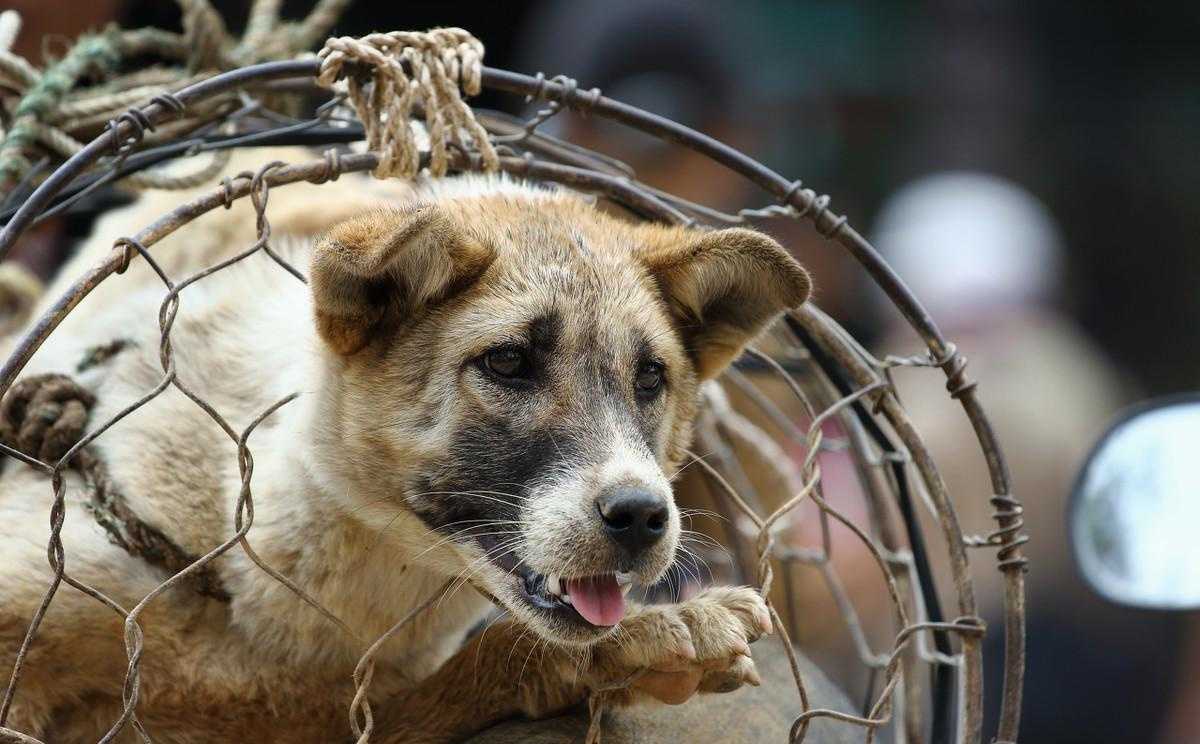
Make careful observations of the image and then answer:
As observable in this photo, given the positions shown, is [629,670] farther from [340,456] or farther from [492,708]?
[340,456]

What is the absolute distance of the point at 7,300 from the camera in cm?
326

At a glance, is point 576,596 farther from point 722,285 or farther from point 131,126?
point 131,126

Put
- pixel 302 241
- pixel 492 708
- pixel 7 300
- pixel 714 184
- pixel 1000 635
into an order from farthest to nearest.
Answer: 1. pixel 714 184
2. pixel 1000 635
3. pixel 7 300
4. pixel 302 241
5. pixel 492 708

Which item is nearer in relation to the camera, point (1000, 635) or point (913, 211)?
point (1000, 635)

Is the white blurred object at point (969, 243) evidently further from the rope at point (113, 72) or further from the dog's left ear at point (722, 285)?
the rope at point (113, 72)

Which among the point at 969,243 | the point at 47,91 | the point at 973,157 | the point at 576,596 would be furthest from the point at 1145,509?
the point at 973,157

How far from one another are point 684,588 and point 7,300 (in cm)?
188

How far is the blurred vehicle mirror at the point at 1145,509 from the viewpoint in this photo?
2752mm

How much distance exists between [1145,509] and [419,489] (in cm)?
167

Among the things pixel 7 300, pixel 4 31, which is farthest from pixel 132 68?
pixel 4 31

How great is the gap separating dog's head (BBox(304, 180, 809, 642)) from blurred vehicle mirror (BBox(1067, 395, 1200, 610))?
1038mm

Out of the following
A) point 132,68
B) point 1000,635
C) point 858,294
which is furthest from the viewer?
point 858,294

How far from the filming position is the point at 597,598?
1911mm

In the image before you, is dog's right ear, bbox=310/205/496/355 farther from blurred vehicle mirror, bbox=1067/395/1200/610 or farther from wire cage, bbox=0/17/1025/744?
blurred vehicle mirror, bbox=1067/395/1200/610
